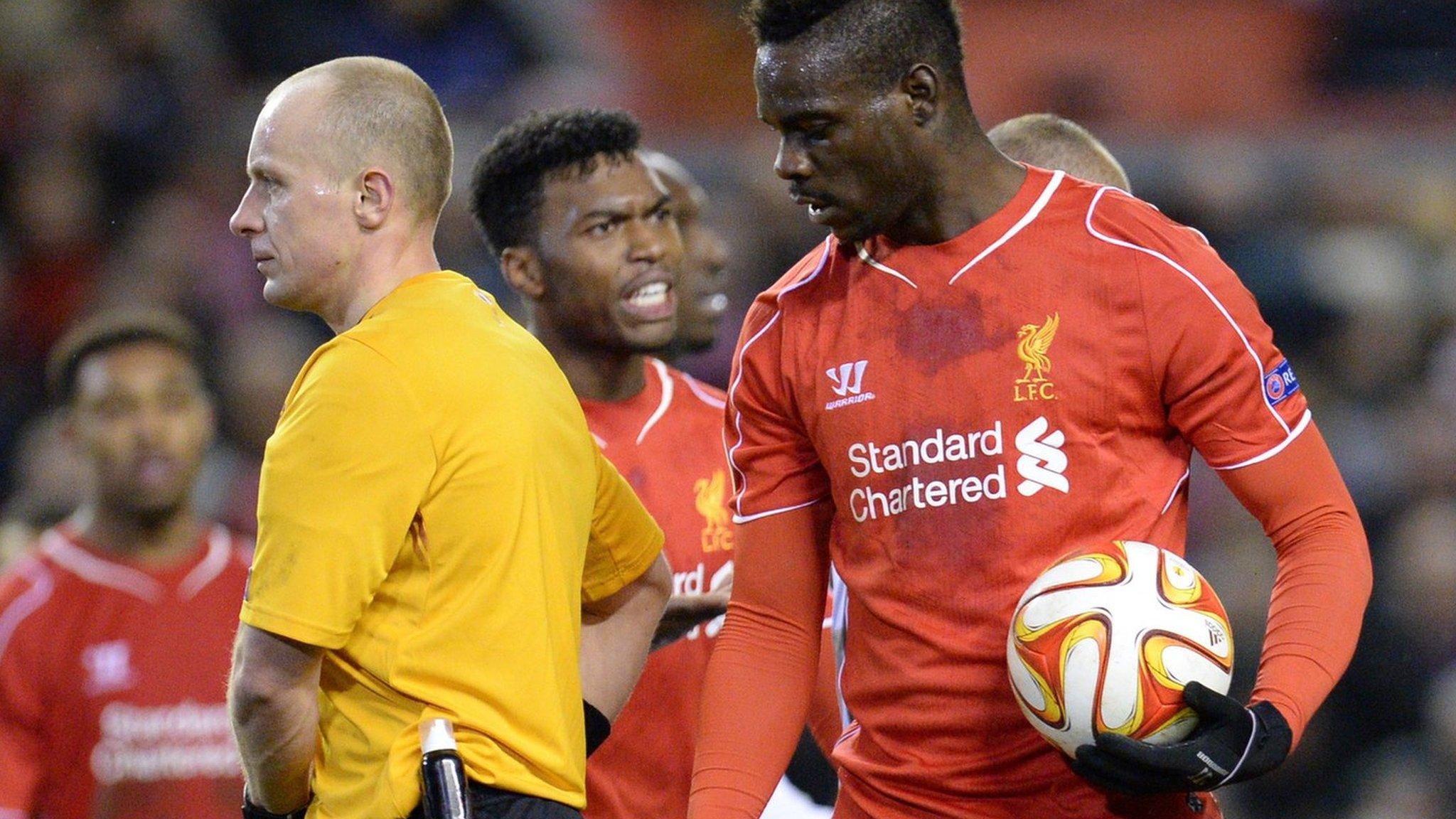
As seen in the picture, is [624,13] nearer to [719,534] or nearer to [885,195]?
[719,534]

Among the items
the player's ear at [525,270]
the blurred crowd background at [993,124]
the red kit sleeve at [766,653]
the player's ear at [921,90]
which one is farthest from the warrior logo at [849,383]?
the blurred crowd background at [993,124]

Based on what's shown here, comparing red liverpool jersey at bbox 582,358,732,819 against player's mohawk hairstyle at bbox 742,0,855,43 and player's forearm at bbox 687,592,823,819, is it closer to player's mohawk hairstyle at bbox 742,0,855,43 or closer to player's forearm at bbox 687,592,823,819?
player's forearm at bbox 687,592,823,819

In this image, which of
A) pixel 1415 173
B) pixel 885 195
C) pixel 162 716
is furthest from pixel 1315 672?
pixel 1415 173

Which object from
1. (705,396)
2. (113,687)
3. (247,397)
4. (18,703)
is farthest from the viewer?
(247,397)

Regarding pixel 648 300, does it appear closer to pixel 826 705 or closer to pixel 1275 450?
pixel 826 705

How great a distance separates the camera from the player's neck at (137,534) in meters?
5.22

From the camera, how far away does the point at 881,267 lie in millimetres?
3029

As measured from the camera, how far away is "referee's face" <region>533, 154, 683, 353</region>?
4215 mm

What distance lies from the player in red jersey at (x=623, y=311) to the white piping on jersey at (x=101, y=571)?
5.13ft

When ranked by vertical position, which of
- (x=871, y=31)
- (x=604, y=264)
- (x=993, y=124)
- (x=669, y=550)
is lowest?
(x=993, y=124)

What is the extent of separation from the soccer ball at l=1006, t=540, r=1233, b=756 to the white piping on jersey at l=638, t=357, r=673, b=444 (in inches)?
64.1

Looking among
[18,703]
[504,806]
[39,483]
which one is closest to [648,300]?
[504,806]

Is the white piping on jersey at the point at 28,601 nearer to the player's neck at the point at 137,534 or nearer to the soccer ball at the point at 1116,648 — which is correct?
the player's neck at the point at 137,534

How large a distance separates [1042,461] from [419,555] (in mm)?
949
